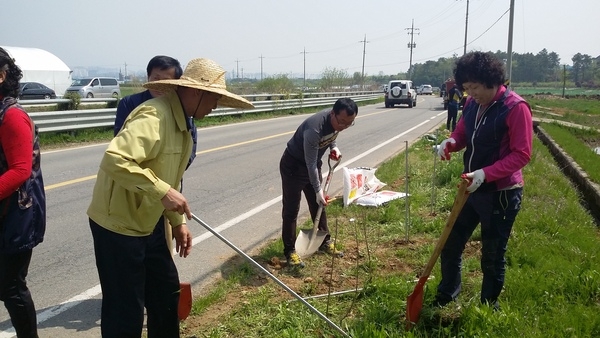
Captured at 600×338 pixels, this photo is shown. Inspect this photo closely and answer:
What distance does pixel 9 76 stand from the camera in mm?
2740

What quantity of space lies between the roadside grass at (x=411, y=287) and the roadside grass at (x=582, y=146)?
329 cm

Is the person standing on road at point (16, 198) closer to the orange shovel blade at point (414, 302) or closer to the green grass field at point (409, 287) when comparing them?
the green grass field at point (409, 287)

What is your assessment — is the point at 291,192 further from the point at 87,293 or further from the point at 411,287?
the point at 87,293

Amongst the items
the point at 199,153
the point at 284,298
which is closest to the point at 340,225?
the point at 284,298

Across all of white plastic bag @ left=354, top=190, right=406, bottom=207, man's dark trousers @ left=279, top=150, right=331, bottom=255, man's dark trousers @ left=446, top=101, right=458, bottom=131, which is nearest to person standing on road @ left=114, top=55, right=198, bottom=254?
man's dark trousers @ left=279, top=150, right=331, bottom=255

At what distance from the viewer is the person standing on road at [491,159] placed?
3.16 metres

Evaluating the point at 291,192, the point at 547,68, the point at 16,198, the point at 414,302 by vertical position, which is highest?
the point at 547,68

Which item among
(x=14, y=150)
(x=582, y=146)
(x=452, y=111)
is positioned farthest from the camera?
(x=452, y=111)

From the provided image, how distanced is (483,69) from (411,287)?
67.0 inches

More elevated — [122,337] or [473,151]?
[473,151]

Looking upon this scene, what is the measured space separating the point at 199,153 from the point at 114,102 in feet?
18.2

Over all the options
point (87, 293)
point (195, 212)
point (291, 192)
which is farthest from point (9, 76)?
point (195, 212)

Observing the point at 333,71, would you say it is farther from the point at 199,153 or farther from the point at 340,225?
the point at 340,225

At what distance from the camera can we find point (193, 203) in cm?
707
